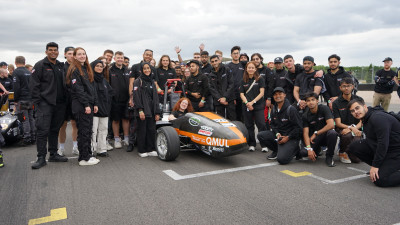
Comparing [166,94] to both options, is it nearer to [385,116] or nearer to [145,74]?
[145,74]

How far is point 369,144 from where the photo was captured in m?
4.10

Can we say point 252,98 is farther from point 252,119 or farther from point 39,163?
point 39,163

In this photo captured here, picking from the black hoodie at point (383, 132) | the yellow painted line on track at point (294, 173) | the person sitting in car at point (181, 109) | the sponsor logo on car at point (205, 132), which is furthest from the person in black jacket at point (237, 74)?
the black hoodie at point (383, 132)

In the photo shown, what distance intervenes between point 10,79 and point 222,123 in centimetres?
668

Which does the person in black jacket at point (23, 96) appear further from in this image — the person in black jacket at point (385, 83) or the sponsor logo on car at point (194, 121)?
the person in black jacket at point (385, 83)

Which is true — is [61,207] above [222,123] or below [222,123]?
below

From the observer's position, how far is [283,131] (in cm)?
536

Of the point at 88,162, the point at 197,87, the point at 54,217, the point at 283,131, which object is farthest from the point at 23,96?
the point at 283,131

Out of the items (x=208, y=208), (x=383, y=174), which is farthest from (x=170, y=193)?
(x=383, y=174)

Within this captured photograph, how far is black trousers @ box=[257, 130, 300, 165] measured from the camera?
16.4ft

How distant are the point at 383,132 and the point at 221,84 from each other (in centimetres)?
370

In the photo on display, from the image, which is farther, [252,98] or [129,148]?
[129,148]

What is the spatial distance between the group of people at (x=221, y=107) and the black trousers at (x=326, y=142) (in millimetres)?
17

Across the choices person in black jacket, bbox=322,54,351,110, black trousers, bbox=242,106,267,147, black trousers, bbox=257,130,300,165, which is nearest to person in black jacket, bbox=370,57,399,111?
person in black jacket, bbox=322,54,351,110
